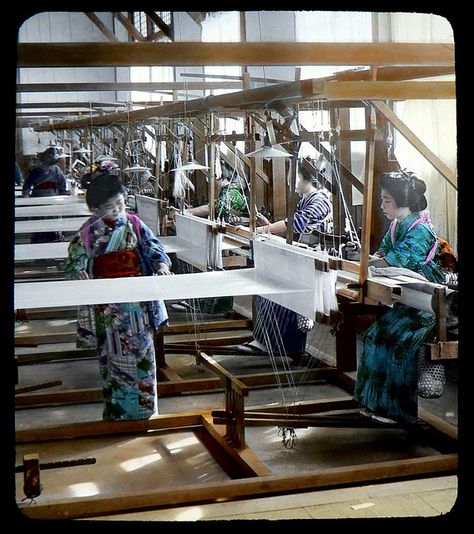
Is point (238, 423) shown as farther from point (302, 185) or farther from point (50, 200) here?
point (50, 200)

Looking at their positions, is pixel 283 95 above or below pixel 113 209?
above

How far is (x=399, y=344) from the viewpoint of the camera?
4.03 meters

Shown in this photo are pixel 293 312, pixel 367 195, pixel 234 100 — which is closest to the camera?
pixel 367 195

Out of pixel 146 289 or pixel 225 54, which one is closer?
pixel 225 54

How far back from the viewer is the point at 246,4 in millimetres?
1854

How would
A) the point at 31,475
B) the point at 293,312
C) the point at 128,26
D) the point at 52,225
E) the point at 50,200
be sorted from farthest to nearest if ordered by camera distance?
the point at 50,200 < the point at 128,26 < the point at 52,225 < the point at 293,312 < the point at 31,475

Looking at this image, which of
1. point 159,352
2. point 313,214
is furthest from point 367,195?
point 159,352

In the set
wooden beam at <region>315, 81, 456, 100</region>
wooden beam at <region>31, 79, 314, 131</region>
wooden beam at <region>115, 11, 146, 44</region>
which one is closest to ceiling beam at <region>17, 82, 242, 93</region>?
wooden beam at <region>31, 79, 314, 131</region>

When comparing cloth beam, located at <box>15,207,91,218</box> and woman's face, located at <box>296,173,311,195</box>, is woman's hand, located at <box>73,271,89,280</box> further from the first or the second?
cloth beam, located at <box>15,207,91,218</box>

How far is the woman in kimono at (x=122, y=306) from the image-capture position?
418 cm

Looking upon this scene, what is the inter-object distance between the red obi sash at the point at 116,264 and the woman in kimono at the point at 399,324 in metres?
1.19

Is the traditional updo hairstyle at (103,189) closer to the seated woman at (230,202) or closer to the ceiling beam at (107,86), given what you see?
the ceiling beam at (107,86)

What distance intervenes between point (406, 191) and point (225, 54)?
156 cm

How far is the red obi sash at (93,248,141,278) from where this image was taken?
4.22 metres
